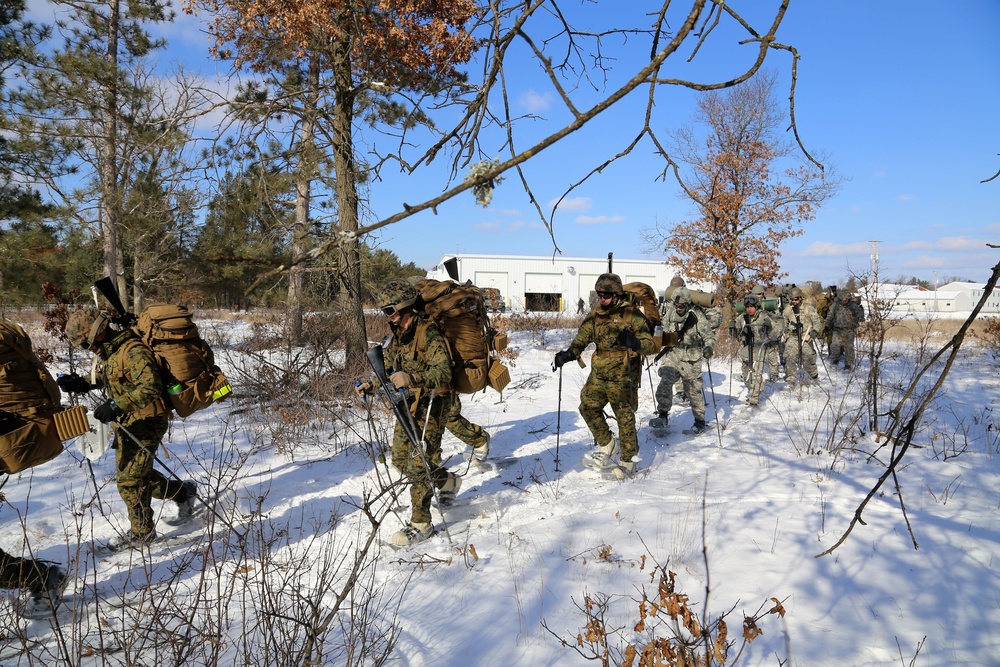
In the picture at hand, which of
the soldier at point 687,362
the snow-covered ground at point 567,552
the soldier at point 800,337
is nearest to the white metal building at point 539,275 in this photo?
the soldier at point 800,337

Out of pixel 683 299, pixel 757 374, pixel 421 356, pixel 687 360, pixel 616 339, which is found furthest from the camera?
pixel 757 374

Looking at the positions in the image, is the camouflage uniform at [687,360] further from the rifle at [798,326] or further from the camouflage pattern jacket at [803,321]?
the rifle at [798,326]

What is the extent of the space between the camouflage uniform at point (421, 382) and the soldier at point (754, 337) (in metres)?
5.77

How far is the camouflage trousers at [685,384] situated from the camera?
691 cm

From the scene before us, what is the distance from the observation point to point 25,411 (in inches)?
133

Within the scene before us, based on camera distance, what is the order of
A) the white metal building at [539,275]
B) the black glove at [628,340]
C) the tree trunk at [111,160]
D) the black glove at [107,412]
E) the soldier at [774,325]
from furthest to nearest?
the white metal building at [539,275] → the soldier at [774,325] → the tree trunk at [111,160] → the black glove at [628,340] → the black glove at [107,412]

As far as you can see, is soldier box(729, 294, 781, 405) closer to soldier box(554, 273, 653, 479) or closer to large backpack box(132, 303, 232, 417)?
soldier box(554, 273, 653, 479)

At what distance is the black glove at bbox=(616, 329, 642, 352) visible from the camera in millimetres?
5176

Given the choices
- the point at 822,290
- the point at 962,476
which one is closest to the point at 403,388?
the point at 962,476

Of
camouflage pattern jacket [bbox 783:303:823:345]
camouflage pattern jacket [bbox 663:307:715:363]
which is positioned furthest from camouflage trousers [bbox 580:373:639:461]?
camouflage pattern jacket [bbox 783:303:823:345]

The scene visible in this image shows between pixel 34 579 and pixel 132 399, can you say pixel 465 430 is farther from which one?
pixel 34 579

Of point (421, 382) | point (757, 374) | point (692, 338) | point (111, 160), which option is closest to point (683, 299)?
point (692, 338)

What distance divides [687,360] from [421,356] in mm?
4155

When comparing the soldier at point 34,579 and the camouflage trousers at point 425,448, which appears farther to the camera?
the camouflage trousers at point 425,448
